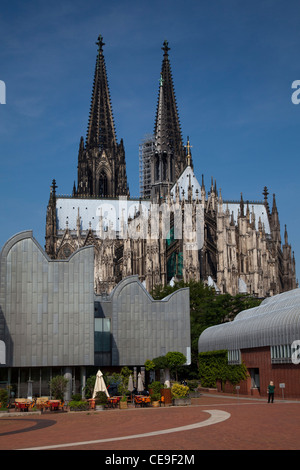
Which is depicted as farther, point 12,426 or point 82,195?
point 82,195

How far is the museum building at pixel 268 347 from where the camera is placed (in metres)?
38.1

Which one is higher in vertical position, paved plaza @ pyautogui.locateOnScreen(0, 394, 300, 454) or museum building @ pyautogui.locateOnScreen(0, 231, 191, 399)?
museum building @ pyautogui.locateOnScreen(0, 231, 191, 399)

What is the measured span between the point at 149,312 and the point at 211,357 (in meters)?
7.98

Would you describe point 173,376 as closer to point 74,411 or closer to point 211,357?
point 211,357

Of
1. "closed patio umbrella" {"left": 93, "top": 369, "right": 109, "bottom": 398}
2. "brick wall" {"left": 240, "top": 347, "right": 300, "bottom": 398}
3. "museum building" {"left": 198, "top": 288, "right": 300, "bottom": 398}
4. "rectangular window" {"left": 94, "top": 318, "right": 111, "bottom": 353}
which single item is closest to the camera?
"closed patio umbrella" {"left": 93, "top": 369, "right": 109, "bottom": 398}

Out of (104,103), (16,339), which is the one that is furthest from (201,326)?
(104,103)

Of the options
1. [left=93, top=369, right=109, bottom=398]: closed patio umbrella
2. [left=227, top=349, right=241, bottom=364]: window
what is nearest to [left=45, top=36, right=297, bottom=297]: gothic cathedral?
[left=227, top=349, right=241, bottom=364]: window

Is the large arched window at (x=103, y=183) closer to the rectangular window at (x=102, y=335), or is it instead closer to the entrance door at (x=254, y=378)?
the rectangular window at (x=102, y=335)

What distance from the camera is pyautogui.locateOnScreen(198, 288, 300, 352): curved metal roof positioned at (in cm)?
3909

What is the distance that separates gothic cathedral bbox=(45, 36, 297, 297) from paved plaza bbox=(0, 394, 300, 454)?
61077 millimetres

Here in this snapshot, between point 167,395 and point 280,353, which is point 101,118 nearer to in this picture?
point 280,353

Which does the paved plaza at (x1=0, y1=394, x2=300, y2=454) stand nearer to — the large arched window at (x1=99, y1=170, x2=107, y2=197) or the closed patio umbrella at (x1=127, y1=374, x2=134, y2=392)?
the closed patio umbrella at (x1=127, y1=374, x2=134, y2=392)

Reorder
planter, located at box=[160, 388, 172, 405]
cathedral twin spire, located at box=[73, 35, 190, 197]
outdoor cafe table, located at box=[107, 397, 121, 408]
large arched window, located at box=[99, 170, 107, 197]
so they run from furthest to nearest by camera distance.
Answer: large arched window, located at box=[99, 170, 107, 197]
cathedral twin spire, located at box=[73, 35, 190, 197]
planter, located at box=[160, 388, 172, 405]
outdoor cafe table, located at box=[107, 397, 121, 408]

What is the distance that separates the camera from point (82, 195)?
126000 millimetres
